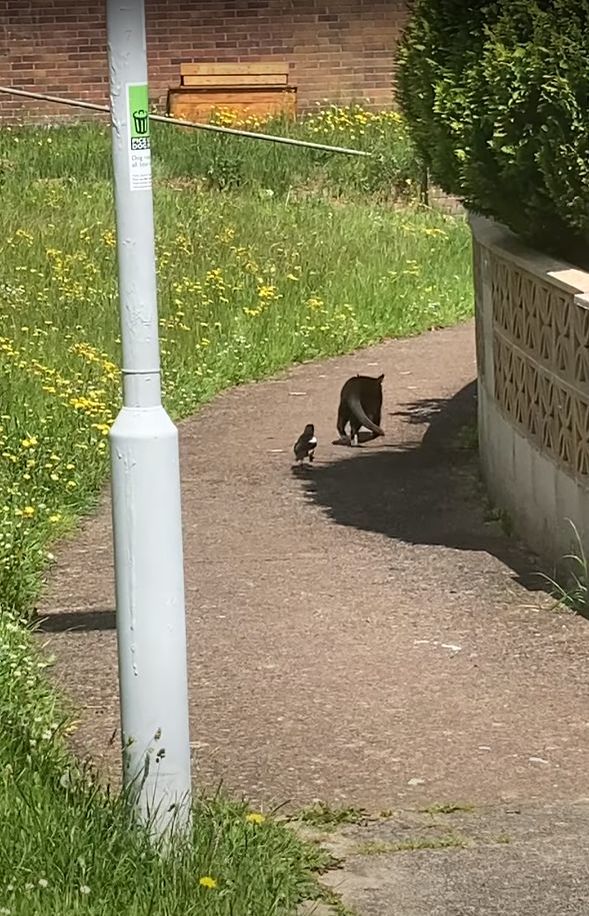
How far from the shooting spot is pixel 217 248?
15867 mm

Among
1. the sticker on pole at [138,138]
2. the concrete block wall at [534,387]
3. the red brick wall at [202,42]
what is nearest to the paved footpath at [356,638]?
the concrete block wall at [534,387]

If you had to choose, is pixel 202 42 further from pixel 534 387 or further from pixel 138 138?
pixel 138 138

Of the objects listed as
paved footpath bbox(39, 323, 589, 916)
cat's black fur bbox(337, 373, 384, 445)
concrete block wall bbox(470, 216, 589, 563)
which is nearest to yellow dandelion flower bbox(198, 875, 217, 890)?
paved footpath bbox(39, 323, 589, 916)

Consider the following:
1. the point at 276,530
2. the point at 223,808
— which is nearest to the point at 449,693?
the point at 223,808

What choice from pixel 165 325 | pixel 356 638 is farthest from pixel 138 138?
pixel 165 325

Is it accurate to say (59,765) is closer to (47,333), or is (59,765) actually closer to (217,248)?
(47,333)

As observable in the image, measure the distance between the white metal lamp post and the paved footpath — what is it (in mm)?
617

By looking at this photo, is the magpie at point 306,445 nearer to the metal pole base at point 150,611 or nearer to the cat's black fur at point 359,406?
the cat's black fur at point 359,406

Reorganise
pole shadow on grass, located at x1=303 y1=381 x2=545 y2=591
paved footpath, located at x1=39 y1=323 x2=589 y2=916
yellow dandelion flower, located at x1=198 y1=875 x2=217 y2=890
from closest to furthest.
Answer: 1. yellow dandelion flower, located at x1=198 y1=875 x2=217 y2=890
2. paved footpath, located at x1=39 y1=323 x2=589 y2=916
3. pole shadow on grass, located at x1=303 y1=381 x2=545 y2=591

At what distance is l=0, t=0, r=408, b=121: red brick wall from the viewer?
24.6m

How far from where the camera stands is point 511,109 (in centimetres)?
766

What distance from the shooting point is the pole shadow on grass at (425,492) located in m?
8.56

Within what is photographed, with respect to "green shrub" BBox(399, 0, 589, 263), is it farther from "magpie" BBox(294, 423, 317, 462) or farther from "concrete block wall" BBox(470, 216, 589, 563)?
"magpie" BBox(294, 423, 317, 462)

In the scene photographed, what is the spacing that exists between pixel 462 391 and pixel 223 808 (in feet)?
25.2
